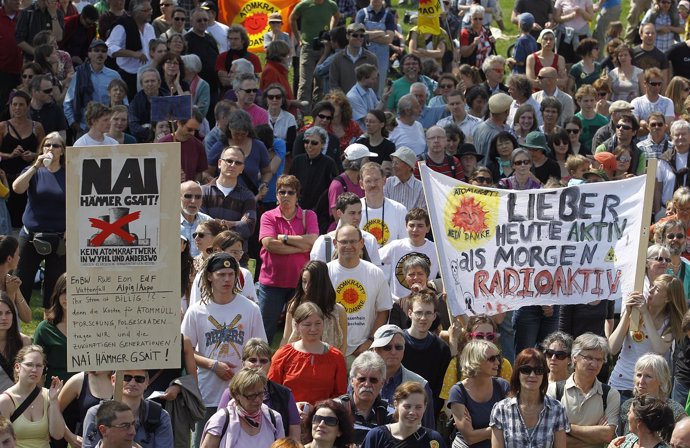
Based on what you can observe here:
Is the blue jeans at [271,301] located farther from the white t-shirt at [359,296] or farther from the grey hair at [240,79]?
the grey hair at [240,79]

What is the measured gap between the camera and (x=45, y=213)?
49.7 ft

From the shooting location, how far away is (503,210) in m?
12.7

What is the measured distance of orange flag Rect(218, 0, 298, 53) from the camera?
891 inches

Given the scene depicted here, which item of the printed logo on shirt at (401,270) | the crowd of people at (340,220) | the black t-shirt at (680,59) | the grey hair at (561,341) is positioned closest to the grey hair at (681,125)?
the crowd of people at (340,220)

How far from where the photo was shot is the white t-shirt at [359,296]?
12883 mm

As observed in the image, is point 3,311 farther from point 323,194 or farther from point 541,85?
point 541,85

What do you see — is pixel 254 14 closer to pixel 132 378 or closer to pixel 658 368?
pixel 132 378

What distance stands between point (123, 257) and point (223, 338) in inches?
74.5

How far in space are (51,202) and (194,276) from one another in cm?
280

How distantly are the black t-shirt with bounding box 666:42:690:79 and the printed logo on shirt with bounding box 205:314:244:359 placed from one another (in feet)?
41.0

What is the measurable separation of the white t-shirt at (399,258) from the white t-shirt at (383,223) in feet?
1.72

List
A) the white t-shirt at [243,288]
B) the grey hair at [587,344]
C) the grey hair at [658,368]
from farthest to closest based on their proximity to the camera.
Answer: the white t-shirt at [243,288]
the grey hair at [587,344]
the grey hair at [658,368]

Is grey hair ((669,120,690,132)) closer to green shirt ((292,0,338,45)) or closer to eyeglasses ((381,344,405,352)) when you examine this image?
green shirt ((292,0,338,45))

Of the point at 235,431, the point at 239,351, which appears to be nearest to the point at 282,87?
the point at 239,351
